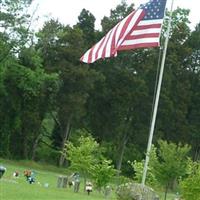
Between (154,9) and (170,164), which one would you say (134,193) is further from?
(170,164)

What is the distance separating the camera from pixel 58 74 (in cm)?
5469

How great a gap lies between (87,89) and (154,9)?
33745mm

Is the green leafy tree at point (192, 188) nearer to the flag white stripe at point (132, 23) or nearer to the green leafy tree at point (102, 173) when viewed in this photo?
the flag white stripe at point (132, 23)

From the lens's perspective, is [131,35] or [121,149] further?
[121,149]

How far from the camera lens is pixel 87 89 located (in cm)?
5578

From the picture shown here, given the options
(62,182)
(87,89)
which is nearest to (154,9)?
(62,182)

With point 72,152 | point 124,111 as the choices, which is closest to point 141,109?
point 124,111

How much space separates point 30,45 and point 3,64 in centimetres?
371

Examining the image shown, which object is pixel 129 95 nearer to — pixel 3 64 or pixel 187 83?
pixel 187 83

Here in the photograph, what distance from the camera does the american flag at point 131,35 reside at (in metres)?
20.8

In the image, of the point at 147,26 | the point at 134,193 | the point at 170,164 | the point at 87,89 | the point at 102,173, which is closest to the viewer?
the point at 134,193

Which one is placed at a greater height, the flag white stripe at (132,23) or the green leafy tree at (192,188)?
the flag white stripe at (132,23)

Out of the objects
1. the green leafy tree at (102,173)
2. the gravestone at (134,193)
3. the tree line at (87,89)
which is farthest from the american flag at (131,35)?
the tree line at (87,89)

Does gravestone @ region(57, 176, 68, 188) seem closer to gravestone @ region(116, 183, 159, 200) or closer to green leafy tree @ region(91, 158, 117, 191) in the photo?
green leafy tree @ region(91, 158, 117, 191)
